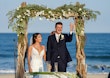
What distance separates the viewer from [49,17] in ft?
36.5

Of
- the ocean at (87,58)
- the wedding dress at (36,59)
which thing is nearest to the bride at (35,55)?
the wedding dress at (36,59)

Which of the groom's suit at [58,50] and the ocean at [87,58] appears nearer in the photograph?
the groom's suit at [58,50]

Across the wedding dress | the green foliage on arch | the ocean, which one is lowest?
the ocean

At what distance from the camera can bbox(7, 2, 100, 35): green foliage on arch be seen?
11008 mm

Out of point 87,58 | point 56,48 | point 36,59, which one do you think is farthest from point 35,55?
point 87,58

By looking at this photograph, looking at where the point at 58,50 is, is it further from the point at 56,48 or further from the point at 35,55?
the point at 35,55

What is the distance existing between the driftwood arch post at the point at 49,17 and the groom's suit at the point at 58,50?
36cm

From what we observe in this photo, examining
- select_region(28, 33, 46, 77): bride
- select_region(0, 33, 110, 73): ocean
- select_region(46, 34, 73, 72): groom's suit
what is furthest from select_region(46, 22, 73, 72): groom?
select_region(0, 33, 110, 73): ocean

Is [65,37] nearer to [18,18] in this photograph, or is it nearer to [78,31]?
[78,31]

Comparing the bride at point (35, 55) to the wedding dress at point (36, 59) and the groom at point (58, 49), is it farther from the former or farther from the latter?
the groom at point (58, 49)

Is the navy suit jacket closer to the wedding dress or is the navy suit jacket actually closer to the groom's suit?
the groom's suit

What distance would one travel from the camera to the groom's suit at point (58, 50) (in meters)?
11.2

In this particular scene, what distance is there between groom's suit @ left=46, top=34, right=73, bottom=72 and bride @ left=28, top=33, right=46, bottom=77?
0.19m

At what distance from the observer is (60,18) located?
11.2 metres
